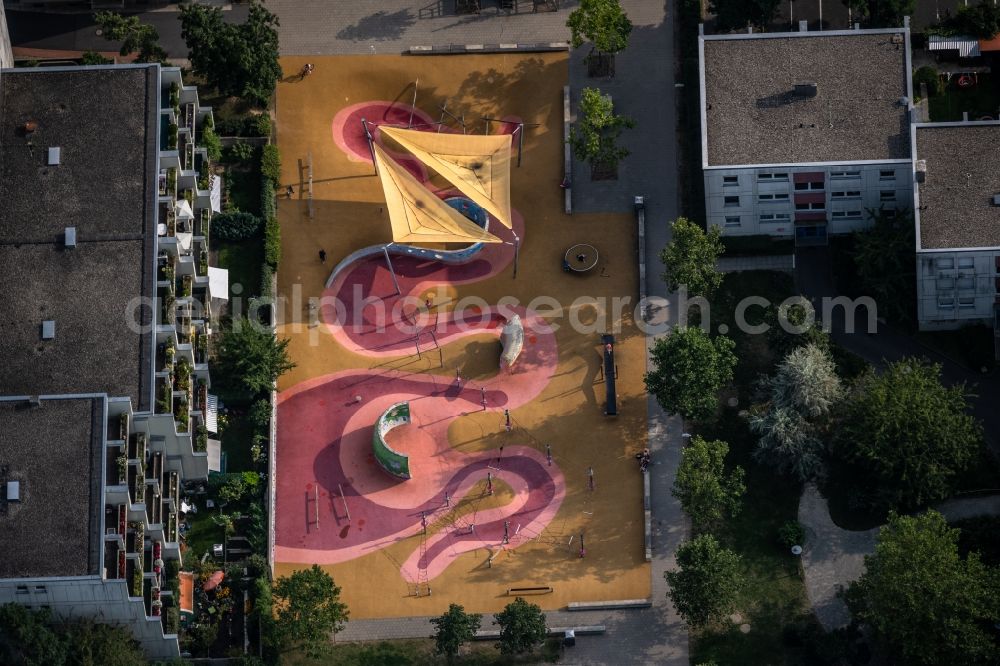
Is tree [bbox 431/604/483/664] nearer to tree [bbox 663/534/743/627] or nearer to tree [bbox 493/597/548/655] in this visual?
tree [bbox 493/597/548/655]

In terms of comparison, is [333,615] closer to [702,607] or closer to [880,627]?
[702,607]

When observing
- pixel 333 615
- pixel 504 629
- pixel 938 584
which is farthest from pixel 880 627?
pixel 333 615

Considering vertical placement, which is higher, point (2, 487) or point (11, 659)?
point (2, 487)

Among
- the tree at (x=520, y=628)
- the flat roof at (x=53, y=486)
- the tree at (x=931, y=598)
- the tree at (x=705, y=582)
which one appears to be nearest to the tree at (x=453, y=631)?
the tree at (x=520, y=628)

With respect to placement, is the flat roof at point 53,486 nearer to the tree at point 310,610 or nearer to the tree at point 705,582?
the tree at point 310,610

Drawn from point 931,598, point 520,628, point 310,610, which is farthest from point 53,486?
point 931,598

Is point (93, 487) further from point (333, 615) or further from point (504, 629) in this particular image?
point (504, 629)

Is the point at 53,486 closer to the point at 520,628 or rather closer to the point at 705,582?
the point at 520,628
